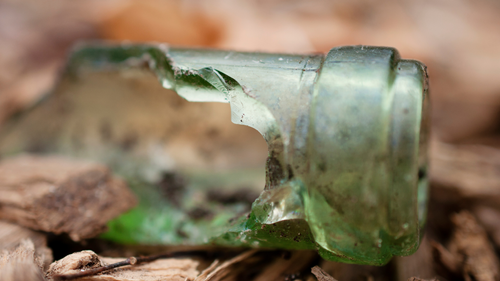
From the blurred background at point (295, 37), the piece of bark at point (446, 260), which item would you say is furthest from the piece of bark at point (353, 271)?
the blurred background at point (295, 37)

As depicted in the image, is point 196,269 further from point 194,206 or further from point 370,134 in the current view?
point 370,134

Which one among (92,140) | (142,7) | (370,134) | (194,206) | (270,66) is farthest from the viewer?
(142,7)

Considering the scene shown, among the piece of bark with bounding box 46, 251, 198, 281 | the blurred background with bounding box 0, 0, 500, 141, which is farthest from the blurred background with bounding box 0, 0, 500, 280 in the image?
the piece of bark with bounding box 46, 251, 198, 281

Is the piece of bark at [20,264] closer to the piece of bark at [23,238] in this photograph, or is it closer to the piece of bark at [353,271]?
the piece of bark at [23,238]

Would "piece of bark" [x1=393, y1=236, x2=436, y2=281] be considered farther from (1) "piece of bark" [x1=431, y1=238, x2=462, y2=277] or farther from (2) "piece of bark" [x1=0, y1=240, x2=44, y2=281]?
(2) "piece of bark" [x1=0, y1=240, x2=44, y2=281]

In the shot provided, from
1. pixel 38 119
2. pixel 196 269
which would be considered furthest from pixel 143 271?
pixel 38 119
